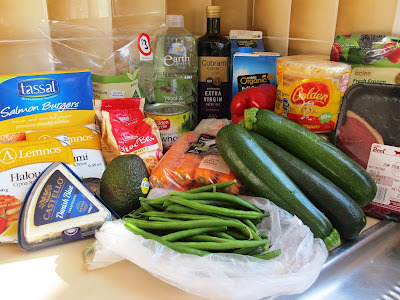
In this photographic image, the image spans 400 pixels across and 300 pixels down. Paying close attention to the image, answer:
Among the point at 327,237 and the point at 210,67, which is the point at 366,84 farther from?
the point at 210,67

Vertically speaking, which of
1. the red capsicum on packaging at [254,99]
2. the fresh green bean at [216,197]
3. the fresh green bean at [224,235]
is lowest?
the fresh green bean at [224,235]

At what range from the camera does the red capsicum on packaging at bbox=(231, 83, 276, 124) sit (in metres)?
1.05

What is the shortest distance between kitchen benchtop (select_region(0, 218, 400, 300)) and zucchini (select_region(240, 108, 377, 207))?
13 centimetres

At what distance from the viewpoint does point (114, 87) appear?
41.3 inches

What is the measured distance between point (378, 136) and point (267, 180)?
1.00 feet

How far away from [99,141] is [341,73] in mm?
652

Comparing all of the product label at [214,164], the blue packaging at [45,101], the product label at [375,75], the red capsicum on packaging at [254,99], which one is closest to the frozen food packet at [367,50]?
the product label at [375,75]

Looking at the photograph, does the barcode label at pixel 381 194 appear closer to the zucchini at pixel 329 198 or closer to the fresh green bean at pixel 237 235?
the zucchini at pixel 329 198

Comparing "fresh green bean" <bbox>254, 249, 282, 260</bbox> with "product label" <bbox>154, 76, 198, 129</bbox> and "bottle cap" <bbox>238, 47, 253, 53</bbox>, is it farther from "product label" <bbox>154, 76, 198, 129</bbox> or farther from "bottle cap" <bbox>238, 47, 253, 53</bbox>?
"bottle cap" <bbox>238, 47, 253, 53</bbox>

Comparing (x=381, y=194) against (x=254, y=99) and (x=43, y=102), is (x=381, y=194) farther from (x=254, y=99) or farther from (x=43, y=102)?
(x=43, y=102)

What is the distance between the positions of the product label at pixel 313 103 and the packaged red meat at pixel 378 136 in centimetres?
3

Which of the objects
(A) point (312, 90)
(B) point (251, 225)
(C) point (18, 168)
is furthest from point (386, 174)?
(C) point (18, 168)

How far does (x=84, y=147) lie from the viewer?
0.92 m

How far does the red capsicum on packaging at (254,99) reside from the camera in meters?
1.05
